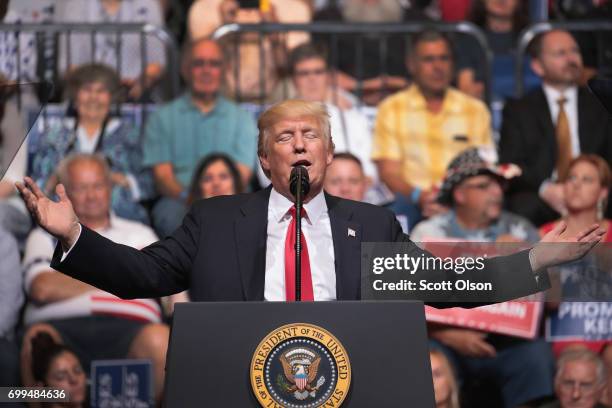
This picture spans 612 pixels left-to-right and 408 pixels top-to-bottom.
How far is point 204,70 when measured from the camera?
6426 mm

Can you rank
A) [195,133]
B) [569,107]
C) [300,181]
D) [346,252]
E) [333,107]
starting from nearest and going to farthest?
[300,181]
[346,252]
[195,133]
[333,107]
[569,107]

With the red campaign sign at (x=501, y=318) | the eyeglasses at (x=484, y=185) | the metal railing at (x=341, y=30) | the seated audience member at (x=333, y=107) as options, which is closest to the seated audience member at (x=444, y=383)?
the red campaign sign at (x=501, y=318)

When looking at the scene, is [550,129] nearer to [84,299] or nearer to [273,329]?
[84,299]

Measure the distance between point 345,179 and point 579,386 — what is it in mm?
1626

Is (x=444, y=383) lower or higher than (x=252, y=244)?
lower

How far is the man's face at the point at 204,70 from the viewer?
253 inches

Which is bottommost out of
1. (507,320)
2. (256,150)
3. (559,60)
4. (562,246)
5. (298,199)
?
(562,246)

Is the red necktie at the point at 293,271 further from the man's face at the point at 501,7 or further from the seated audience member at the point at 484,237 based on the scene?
the man's face at the point at 501,7

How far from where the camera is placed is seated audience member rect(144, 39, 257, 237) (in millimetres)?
6312

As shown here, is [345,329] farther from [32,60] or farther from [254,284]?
[32,60]

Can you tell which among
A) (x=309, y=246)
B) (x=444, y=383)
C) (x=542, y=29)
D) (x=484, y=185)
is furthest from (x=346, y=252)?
(x=542, y=29)

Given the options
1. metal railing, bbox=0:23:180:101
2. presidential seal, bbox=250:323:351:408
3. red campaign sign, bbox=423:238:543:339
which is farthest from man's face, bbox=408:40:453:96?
presidential seal, bbox=250:323:351:408

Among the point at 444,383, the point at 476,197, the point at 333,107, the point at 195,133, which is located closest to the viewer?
the point at 444,383

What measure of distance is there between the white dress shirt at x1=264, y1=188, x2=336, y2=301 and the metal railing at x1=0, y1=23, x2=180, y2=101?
11.9 feet
